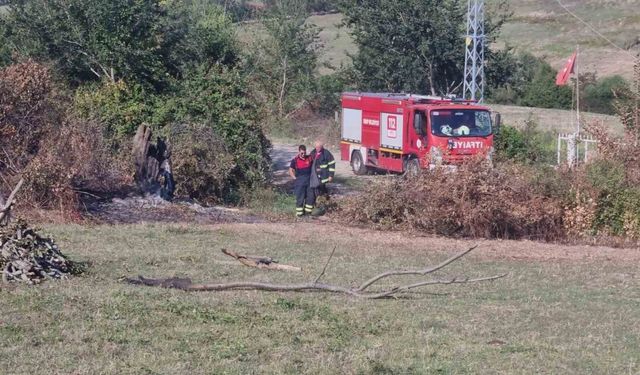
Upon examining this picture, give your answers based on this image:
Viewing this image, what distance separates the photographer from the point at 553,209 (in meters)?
19.6

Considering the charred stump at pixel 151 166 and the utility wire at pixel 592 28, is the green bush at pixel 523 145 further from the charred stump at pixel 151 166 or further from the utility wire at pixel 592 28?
the utility wire at pixel 592 28

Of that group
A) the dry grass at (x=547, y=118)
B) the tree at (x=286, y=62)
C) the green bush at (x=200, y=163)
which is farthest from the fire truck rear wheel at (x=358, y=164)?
the tree at (x=286, y=62)

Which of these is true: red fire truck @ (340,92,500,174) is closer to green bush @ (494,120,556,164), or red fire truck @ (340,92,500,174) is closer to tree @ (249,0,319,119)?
green bush @ (494,120,556,164)

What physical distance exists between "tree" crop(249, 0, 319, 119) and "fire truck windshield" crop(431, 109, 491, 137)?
57.5 feet

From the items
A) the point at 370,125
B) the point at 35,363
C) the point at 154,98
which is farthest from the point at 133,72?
the point at 35,363

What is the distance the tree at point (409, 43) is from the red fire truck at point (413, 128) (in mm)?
12540

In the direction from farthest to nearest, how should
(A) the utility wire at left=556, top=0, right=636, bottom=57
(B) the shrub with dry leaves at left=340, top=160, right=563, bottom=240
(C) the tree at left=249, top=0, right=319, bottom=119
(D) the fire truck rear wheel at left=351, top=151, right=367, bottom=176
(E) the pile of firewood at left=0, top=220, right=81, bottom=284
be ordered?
(A) the utility wire at left=556, top=0, right=636, bottom=57
(C) the tree at left=249, top=0, right=319, bottom=119
(D) the fire truck rear wheel at left=351, top=151, right=367, bottom=176
(B) the shrub with dry leaves at left=340, top=160, right=563, bottom=240
(E) the pile of firewood at left=0, top=220, right=81, bottom=284

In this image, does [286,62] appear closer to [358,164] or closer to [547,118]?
[547,118]

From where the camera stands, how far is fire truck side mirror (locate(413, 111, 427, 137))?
27.3 meters

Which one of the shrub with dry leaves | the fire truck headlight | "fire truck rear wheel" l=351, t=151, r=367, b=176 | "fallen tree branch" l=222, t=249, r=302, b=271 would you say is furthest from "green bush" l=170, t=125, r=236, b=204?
"fallen tree branch" l=222, t=249, r=302, b=271

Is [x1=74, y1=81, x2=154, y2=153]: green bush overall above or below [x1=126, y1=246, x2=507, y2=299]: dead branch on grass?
above

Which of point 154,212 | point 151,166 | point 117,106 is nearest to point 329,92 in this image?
point 117,106

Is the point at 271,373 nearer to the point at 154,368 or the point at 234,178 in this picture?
the point at 154,368

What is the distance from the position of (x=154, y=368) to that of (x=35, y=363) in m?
0.89
